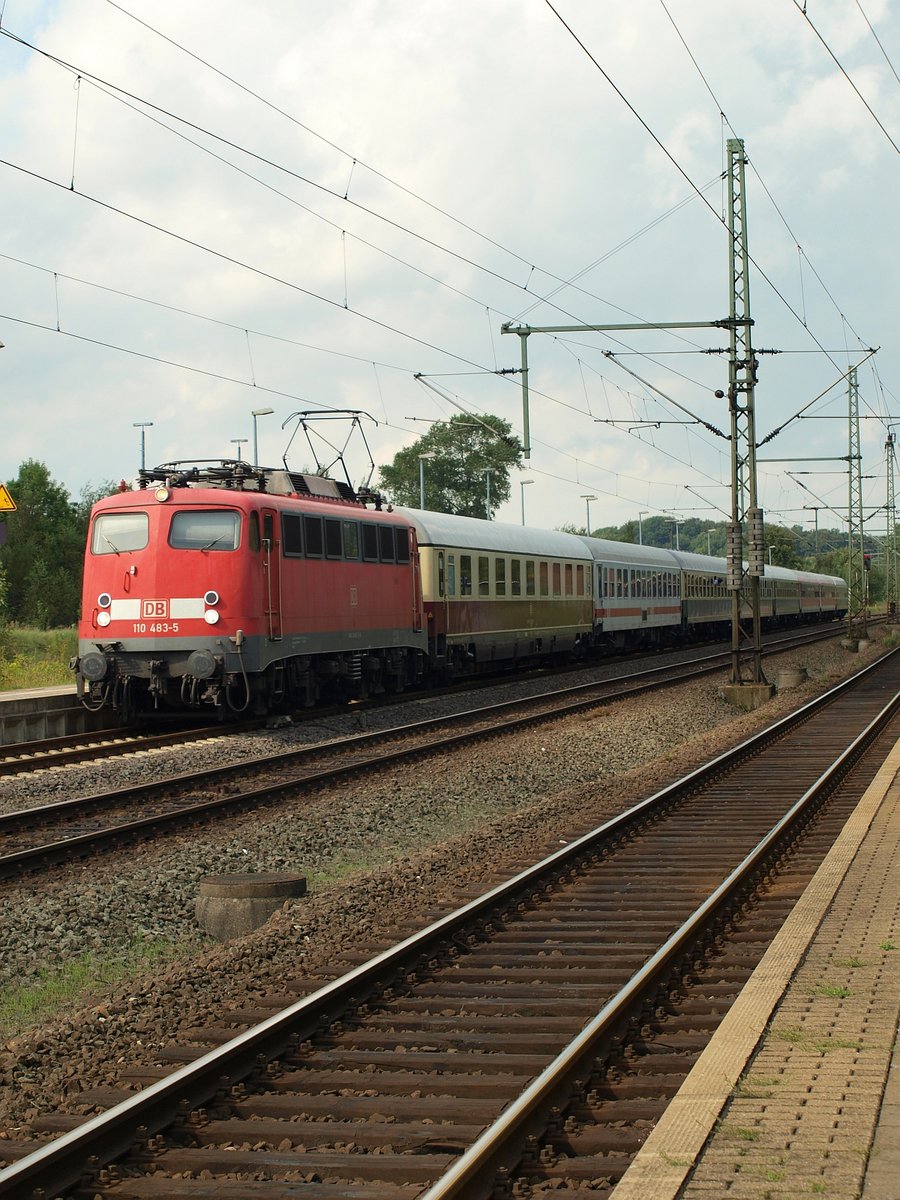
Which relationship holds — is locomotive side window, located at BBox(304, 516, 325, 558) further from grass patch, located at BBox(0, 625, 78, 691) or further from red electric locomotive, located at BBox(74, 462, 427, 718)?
grass patch, located at BBox(0, 625, 78, 691)

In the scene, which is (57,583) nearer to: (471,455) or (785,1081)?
(471,455)

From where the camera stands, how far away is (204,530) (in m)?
18.7

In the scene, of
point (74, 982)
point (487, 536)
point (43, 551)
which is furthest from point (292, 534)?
point (43, 551)

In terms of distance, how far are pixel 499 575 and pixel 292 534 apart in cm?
1163

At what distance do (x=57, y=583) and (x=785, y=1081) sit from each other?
77.2m

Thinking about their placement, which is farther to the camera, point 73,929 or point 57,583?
point 57,583

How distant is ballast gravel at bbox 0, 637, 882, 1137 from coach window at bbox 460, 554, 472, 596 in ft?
26.6

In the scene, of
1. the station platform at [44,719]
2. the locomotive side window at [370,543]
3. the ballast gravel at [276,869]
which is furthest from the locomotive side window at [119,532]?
the locomotive side window at [370,543]

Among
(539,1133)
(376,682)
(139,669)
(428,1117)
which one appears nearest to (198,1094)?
(428,1117)

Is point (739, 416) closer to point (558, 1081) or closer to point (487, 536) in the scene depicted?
point (487, 536)

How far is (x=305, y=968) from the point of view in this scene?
24.8 feet

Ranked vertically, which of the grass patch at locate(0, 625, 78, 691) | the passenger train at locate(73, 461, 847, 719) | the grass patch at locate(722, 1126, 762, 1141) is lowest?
the grass patch at locate(722, 1126, 762, 1141)

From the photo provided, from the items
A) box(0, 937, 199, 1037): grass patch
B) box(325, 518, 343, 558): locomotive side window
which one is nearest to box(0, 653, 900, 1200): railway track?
box(0, 937, 199, 1037): grass patch

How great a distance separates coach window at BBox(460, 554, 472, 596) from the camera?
28.4 m
